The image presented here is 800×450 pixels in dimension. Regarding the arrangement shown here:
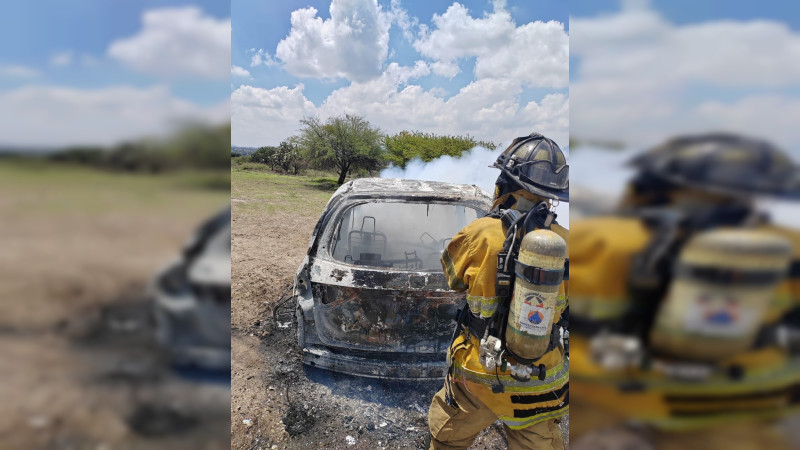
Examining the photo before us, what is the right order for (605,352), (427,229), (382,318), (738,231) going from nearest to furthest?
1. (738,231)
2. (605,352)
3. (382,318)
4. (427,229)

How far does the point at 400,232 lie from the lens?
4.00 meters

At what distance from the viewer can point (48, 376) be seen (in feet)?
2.59

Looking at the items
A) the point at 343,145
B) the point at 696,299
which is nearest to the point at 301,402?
the point at 696,299

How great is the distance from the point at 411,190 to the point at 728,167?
10.2 feet

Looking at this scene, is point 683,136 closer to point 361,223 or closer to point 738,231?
point 738,231

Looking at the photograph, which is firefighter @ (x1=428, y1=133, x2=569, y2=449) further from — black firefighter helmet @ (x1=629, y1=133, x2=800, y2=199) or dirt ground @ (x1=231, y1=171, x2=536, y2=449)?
black firefighter helmet @ (x1=629, y1=133, x2=800, y2=199)

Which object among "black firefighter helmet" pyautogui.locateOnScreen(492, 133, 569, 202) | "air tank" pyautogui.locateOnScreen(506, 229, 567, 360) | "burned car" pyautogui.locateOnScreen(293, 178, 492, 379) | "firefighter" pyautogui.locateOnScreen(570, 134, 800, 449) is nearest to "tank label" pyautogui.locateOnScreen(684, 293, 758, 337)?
"firefighter" pyautogui.locateOnScreen(570, 134, 800, 449)

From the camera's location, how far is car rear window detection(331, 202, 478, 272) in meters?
3.63

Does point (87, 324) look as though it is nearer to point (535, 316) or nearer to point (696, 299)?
point (696, 299)

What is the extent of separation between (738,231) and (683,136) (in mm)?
141

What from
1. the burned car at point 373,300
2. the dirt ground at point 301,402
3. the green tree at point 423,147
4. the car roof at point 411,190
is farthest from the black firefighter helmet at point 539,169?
the green tree at point 423,147

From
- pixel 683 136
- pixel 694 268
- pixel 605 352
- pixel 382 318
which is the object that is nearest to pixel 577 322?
pixel 605 352

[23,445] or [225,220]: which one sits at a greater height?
[225,220]

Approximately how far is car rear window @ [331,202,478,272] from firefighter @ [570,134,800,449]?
9.62 feet
